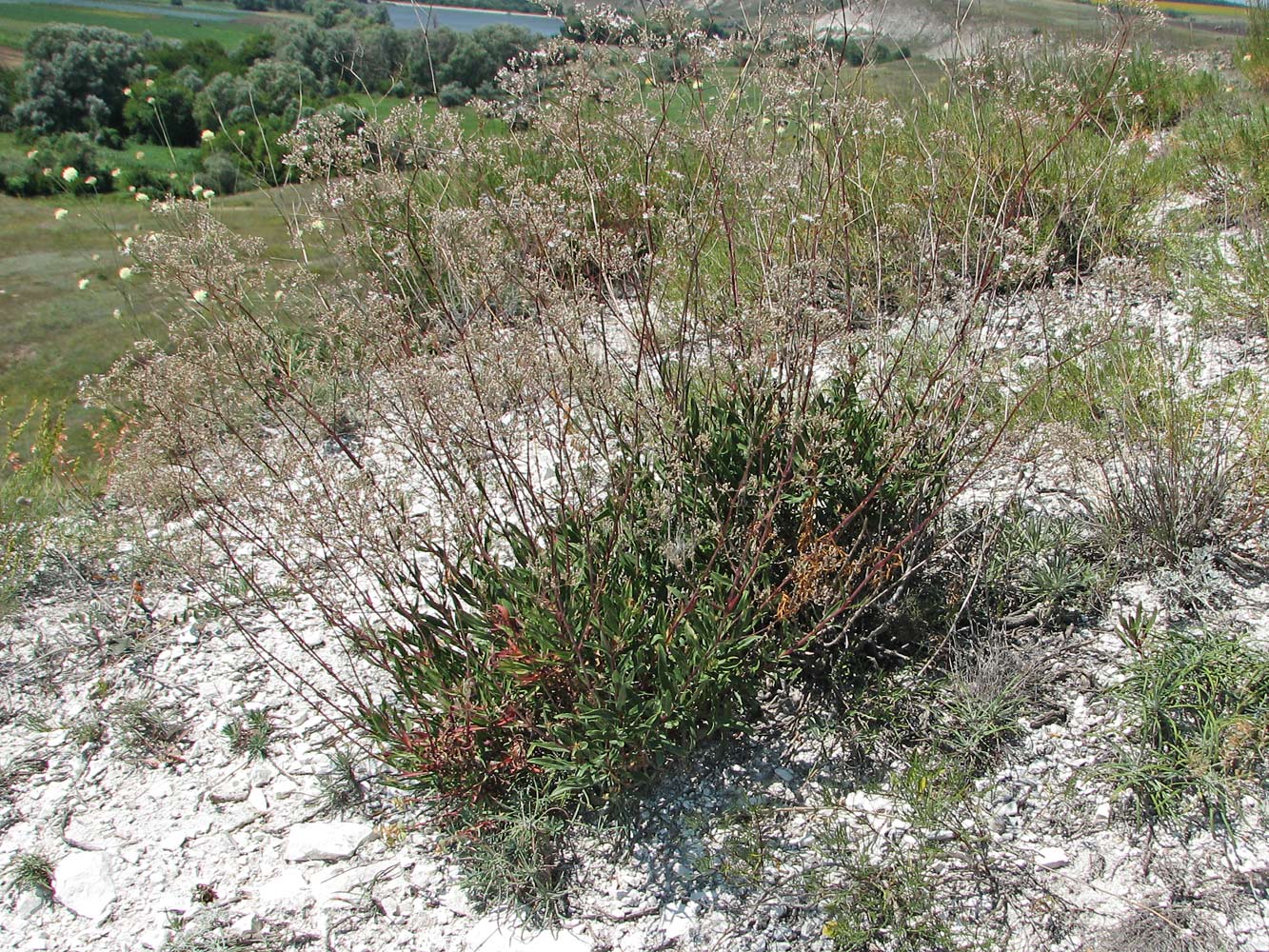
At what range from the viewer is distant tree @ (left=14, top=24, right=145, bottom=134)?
8.27 m

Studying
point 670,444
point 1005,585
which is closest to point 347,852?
point 670,444

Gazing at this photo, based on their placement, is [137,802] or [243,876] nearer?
[243,876]

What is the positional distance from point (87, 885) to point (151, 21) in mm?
10570

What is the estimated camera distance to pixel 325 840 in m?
2.95

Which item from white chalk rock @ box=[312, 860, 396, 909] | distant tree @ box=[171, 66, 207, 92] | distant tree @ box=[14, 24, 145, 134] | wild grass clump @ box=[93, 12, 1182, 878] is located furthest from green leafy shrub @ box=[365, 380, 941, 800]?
distant tree @ box=[14, 24, 145, 134]

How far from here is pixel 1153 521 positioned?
10.5ft

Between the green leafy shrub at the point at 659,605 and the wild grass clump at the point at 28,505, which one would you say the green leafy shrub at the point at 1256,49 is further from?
the wild grass clump at the point at 28,505

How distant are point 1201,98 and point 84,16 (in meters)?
11.4

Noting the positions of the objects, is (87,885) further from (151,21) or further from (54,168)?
(151,21)

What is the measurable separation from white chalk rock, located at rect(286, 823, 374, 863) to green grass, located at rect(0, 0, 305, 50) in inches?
342

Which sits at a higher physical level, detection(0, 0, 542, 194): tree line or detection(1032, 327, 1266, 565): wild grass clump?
detection(0, 0, 542, 194): tree line

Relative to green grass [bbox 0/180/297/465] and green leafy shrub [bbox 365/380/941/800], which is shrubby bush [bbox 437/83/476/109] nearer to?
green grass [bbox 0/180/297/465]

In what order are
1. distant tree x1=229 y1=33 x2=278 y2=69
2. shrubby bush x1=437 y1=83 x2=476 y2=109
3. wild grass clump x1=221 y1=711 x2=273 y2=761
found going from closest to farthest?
wild grass clump x1=221 y1=711 x2=273 y2=761 → shrubby bush x1=437 y1=83 x2=476 y2=109 → distant tree x1=229 y1=33 x2=278 y2=69

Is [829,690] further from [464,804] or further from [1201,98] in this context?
[1201,98]
